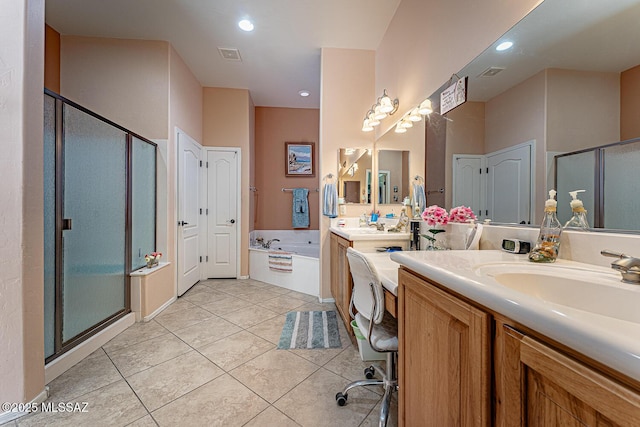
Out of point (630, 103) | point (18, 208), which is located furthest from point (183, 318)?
point (630, 103)

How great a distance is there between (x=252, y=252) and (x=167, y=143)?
1.85 metres

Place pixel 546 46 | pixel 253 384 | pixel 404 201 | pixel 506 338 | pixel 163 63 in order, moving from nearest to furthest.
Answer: pixel 506 338, pixel 546 46, pixel 253 384, pixel 404 201, pixel 163 63

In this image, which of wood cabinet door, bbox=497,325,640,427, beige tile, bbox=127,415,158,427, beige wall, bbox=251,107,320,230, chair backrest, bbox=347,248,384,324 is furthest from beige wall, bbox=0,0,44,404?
beige wall, bbox=251,107,320,230

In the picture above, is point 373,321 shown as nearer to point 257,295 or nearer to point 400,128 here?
point 400,128

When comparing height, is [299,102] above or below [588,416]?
above

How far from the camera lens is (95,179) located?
1.99m

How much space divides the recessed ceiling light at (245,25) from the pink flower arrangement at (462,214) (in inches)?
101

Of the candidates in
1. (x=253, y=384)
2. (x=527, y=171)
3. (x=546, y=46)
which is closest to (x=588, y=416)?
(x=527, y=171)

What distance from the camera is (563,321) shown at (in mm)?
392

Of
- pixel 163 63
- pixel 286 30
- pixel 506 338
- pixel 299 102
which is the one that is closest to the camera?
pixel 506 338

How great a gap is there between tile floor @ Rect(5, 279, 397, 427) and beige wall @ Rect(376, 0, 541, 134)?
199 cm

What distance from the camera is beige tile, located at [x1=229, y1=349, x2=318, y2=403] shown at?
1480mm

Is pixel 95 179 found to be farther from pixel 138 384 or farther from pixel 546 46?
pixel 546 46

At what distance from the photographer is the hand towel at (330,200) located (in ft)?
9.48
